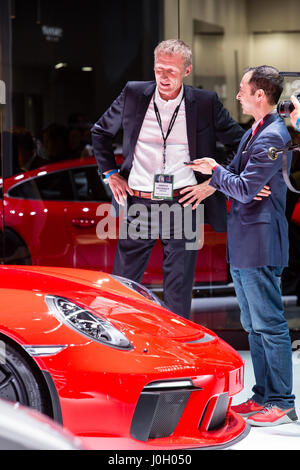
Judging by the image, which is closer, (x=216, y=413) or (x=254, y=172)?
(x=216, y=413)

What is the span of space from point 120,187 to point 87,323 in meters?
1.55

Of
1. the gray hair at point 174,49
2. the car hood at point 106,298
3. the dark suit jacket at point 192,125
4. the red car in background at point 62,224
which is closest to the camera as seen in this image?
the car hood at point 106,298

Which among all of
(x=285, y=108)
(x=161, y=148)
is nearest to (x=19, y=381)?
(x=285, y=108)

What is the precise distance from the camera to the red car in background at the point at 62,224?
5680mm

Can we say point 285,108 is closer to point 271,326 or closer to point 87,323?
point 271,326

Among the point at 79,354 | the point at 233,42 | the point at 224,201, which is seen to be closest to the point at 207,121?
the point at 224,201

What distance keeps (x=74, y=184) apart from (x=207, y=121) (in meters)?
1.80

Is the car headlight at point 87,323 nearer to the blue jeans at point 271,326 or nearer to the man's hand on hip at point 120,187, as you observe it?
the blue jeans at point 271,326

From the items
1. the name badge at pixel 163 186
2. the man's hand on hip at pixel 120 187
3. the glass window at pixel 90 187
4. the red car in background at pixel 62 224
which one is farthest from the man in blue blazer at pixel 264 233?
the glass window at pixel 90 187

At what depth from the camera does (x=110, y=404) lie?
266 centimetres

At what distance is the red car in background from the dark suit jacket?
52.1 inches

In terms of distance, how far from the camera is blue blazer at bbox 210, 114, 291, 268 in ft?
11.4

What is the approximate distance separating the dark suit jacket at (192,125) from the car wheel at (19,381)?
184 cm
